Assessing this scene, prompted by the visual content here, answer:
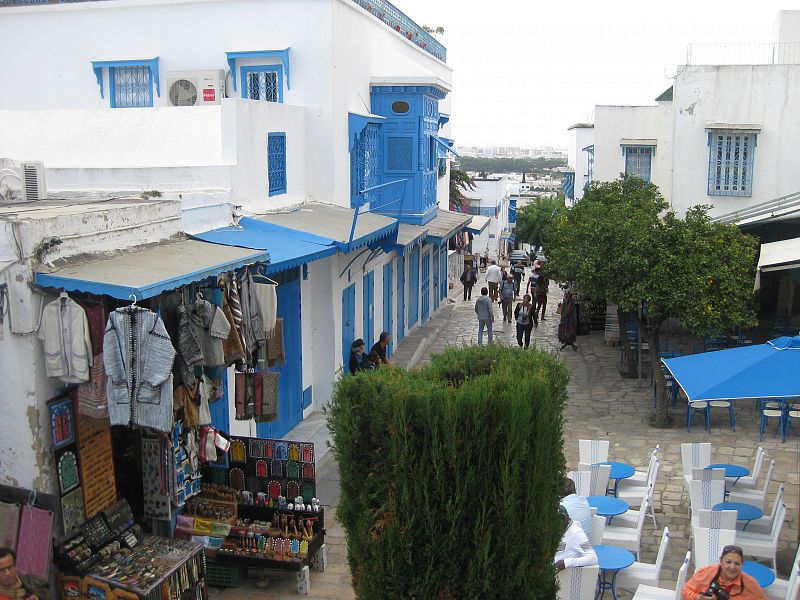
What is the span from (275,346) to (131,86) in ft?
25.9

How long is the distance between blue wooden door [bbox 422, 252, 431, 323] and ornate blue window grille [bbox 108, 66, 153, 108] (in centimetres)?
981

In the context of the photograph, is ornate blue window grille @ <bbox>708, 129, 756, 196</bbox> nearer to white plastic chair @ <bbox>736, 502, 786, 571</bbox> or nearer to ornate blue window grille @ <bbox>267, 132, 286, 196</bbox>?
ornate blue window grille @ <bbox>267, 132, 286, 196</bbox>

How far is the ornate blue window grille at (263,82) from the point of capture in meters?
13.5

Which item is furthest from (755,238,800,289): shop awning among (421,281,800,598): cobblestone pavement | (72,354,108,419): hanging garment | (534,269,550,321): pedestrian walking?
(534,269,550,321): pedestrian walking

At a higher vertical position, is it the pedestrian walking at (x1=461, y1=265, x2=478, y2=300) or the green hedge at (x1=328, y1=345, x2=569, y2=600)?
the green hedge at (x1=328, y1=345, x2=569, y2=600)

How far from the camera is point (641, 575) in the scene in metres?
Result: 7.45

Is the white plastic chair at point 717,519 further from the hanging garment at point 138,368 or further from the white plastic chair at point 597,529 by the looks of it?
the hanging garment at point 138,368

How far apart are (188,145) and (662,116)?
1432cm

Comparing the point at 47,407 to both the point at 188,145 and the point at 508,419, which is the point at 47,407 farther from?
the point at 188,145

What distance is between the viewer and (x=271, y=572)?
26.5 feet

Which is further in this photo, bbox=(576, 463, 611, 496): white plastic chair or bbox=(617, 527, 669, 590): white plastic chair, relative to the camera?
bbox=(576, 463, 611, 496): white plastic chair

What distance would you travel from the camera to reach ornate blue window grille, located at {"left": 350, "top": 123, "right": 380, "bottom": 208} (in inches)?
567

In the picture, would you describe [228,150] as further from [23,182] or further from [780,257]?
[780,257]

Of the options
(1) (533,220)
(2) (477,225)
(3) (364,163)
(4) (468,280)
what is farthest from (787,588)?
(1) (533,220)
